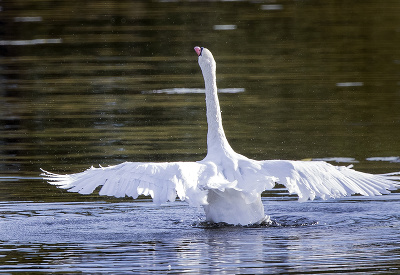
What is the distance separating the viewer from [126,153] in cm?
1753

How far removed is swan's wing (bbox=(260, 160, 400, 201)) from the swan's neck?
902 mm

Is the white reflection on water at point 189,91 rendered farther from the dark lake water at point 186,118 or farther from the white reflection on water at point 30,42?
the white reflection on water at point 30,42

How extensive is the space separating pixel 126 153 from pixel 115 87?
7197mm

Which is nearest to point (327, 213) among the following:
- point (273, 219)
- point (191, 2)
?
point (273, 219)

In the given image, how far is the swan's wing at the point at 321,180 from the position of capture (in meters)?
12.3

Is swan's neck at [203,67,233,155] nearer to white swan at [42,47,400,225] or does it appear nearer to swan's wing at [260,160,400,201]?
white swan at [42,47,400,225]

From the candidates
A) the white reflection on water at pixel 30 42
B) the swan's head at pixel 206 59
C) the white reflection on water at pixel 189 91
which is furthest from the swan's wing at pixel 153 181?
the white reflection on water at pixel 30 42

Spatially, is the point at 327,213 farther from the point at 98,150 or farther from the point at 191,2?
the point at 191,2

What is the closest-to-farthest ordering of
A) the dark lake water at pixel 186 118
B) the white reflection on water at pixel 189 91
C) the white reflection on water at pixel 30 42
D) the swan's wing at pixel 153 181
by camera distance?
1. the dark lake water at pixel 186 118
2. the swan's wing at pixel 153 181
3. the white reflection on water at pixel 189 91
4. the white reflection on water at pixel 30 42

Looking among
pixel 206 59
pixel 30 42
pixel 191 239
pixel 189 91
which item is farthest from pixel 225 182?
pixel 30 42

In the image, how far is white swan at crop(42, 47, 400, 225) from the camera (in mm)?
11961

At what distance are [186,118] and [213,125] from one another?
6.94 metres

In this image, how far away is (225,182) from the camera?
12125mm

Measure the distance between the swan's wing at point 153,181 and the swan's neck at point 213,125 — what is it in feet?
2.95
